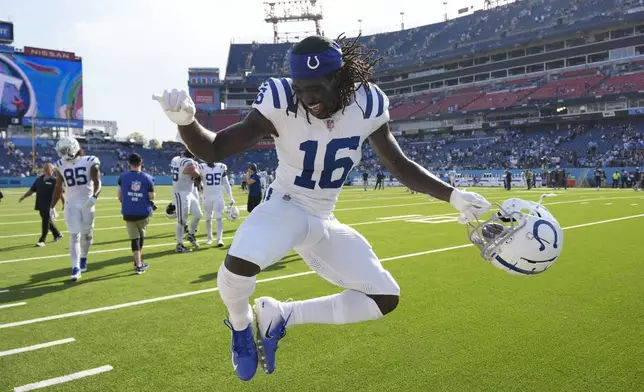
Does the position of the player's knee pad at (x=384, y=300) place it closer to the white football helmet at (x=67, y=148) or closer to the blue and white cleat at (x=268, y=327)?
the blue and white cleat at (x=268, y=327)

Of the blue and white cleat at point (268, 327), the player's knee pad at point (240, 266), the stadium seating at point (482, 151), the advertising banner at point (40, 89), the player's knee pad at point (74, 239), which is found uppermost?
the advertising banner at point (40, 89)

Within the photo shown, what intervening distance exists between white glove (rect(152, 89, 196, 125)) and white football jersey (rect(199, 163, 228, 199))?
7629mm

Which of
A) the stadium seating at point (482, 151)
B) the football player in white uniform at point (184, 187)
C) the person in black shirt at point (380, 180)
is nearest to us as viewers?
the football player in white uniform at point (184, 187)

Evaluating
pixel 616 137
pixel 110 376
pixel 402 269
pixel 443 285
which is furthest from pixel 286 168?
pixel 616 137

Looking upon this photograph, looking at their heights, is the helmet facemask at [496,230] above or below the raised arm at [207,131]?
below

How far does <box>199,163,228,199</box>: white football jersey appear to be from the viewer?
398 inches

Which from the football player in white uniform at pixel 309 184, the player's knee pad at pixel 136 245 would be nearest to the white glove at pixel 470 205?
the football player in white uniform at pixel 309 184

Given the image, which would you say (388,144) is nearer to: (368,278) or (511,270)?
(368,278)

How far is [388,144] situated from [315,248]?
879 millimetres

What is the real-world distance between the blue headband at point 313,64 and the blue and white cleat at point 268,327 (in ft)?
4.96

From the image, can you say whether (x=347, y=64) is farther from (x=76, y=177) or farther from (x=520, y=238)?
(x=76, y=177)

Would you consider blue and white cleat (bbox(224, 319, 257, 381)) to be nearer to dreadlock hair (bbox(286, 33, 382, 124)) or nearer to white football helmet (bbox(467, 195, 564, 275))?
dreadlock hair (bbox(286, 33, 382, 124))

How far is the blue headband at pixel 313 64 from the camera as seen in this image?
2.81 m

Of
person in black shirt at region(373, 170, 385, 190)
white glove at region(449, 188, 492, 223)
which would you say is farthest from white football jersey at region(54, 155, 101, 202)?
person in black shirt at region(373, 170, 385, 190)
